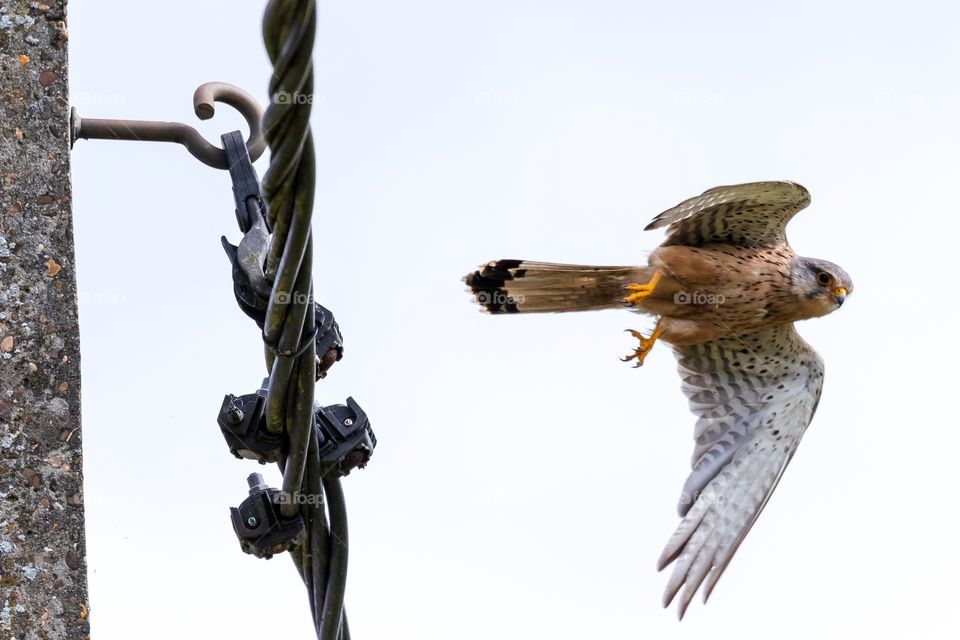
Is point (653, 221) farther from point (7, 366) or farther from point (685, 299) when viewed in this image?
point (7, 366)

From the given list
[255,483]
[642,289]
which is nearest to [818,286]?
[642,289]

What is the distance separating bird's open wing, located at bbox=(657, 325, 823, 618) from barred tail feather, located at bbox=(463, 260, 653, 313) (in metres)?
0.82

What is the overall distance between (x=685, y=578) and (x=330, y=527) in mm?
3729

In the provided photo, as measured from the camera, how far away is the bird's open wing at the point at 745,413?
22.4 feet

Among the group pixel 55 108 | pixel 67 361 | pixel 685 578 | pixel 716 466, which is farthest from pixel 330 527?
pixel 716 466

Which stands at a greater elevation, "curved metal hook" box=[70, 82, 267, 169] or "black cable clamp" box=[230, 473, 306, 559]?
"curved metal hook" box=[70, 82, 267, 169]


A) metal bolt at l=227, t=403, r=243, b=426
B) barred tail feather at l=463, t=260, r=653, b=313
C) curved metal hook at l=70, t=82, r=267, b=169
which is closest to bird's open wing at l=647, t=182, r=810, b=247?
barred tail feather at l=463, t=260, r=653, b=313

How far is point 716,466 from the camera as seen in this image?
277 inches

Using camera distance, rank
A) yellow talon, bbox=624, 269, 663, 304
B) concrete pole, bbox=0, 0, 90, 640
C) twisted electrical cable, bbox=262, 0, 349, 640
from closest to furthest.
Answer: twisted electrical cable, bbox=262, 0, 349, 640 < concrete pole, bbox=0, 0, 90, 640 < yellow talon, bbox=624, 269, 663, 304

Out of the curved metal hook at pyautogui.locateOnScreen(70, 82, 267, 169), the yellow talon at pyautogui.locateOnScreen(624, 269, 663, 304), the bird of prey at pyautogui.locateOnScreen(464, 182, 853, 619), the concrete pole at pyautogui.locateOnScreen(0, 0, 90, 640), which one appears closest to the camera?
the concrete pole at pyautogui.locateOnScreen(0, 0, 90, 640)

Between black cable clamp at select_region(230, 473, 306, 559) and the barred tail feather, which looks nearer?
black cable clamp at select_region(230, 473, 306, 559)

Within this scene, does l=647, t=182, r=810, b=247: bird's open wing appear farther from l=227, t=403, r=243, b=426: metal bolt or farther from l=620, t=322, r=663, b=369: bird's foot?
l=227, t=403, r=243, b=426: metal bolt

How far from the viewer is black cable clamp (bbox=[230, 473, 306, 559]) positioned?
9.18ft

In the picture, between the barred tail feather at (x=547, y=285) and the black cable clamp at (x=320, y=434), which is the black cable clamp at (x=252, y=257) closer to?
the black cable clamp at (x=320, y=434)
